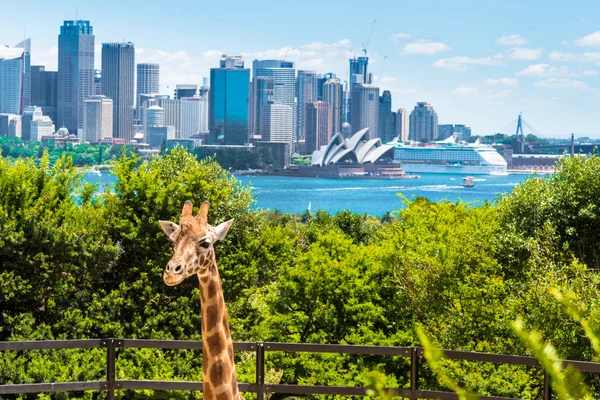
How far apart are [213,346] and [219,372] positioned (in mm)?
165

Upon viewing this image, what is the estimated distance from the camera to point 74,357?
20.6 meters

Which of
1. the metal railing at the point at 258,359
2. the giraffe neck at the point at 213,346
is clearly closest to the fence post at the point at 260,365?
the metal railing at the point at 258,359

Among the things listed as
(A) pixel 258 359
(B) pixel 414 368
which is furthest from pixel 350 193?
(B) pixel 414 368

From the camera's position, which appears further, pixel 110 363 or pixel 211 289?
pixel 110 363

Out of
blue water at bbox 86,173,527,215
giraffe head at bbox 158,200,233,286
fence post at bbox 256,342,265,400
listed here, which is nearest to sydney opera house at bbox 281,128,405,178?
blue water at bbox 86,173,527,215

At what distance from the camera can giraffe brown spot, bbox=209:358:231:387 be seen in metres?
5.38

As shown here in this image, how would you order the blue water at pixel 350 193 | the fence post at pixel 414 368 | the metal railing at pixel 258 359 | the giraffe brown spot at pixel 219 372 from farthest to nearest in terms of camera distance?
the blue water at pixel 350 193
the fence post at pixel 414 368
the metal railing at pixel 258 359
the giraffe brown spot at pixel 219 372

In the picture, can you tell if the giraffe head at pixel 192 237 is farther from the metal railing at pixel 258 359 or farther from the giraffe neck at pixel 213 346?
the metal railing at pixel 258 359

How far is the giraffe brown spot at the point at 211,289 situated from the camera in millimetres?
5430

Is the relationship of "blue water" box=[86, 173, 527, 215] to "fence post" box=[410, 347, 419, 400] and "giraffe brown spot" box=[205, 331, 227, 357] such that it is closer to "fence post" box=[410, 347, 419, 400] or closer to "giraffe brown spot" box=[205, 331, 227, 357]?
"fence post" box=[410, 347, 419, 400]

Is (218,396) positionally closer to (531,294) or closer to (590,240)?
(531,294)

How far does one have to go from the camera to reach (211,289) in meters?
5.45

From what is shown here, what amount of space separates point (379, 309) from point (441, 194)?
158 m

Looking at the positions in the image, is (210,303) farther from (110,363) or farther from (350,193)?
(350,193)
